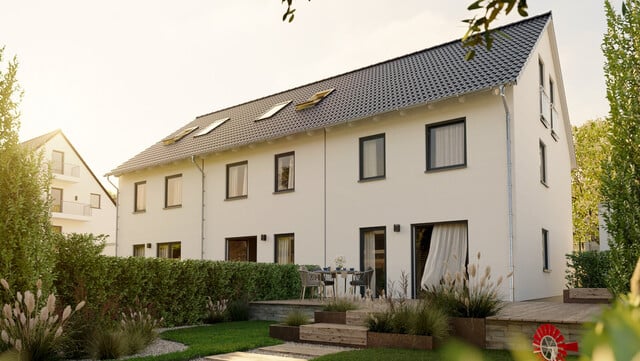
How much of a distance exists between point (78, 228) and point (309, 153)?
81.9 ft

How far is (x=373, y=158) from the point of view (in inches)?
618

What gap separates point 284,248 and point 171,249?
5.58 meters

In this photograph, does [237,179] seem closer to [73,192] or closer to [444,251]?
[444,251]

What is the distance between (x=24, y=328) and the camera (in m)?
7.34

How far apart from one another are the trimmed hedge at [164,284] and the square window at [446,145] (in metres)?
4.44

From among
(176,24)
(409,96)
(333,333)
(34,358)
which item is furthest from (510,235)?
(34,358)

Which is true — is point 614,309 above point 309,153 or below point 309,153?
below

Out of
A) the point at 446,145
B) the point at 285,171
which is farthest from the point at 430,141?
the point at 285,171

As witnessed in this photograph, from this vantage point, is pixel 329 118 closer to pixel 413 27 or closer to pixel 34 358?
pixel 413 27

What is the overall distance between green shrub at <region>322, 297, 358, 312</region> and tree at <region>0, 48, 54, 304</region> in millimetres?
4657

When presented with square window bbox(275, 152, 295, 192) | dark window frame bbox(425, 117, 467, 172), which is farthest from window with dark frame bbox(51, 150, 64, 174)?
dark window frame bbox(425, 117, 467, 172)

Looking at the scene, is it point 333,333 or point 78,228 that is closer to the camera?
point 333,333

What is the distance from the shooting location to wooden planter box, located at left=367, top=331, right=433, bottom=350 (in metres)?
8.38

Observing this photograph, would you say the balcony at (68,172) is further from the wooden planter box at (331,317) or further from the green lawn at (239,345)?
the wooden planter box at (331,317)
